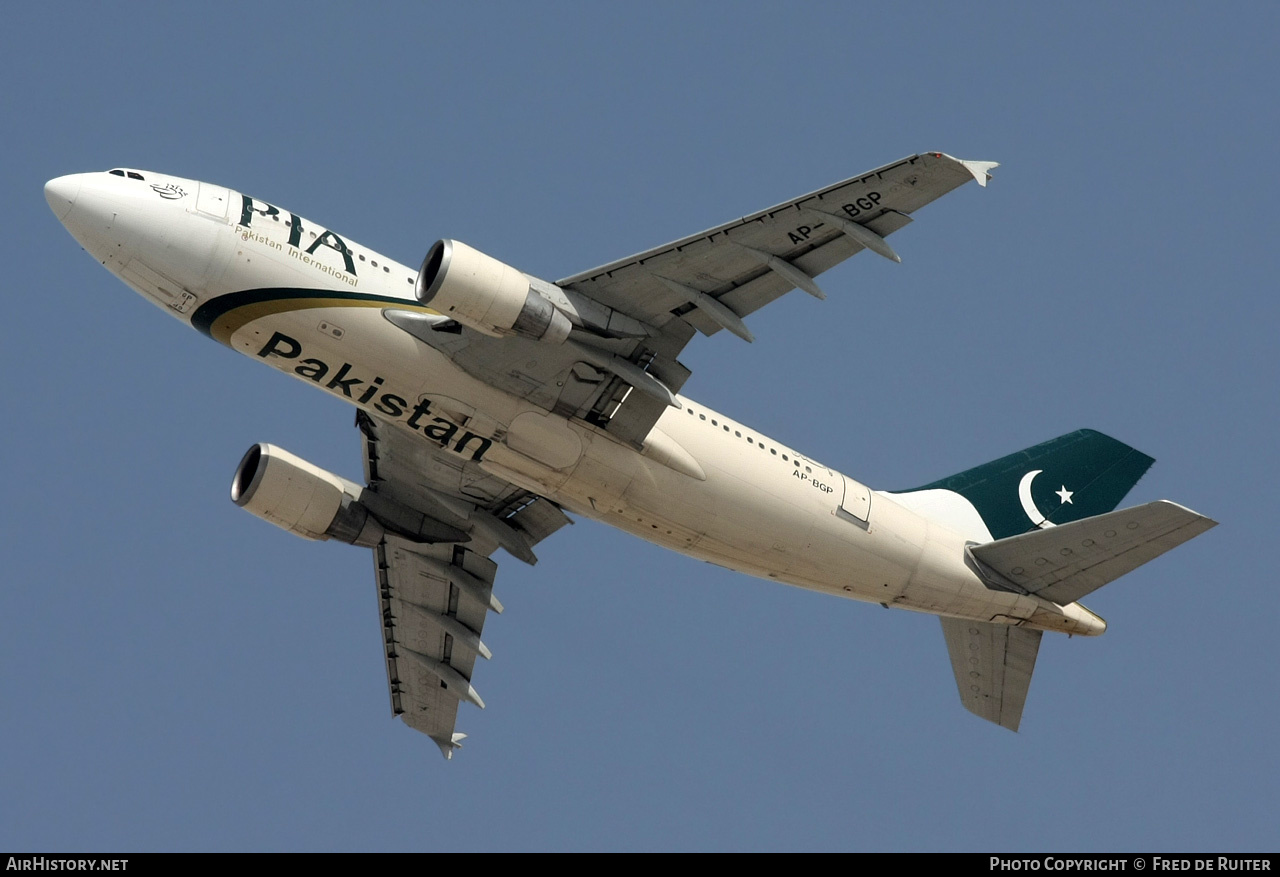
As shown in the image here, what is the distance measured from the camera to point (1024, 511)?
128ft

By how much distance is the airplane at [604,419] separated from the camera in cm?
2994

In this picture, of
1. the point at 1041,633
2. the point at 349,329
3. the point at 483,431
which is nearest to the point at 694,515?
the point at 483,431

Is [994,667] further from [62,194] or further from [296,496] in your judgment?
[62,194]

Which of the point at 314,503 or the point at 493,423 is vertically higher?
the point at 493,423

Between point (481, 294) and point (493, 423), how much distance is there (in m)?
3.42

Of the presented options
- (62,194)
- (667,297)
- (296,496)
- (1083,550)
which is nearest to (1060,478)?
(1083,550)

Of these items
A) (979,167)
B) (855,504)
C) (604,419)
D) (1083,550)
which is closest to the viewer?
(979,167)

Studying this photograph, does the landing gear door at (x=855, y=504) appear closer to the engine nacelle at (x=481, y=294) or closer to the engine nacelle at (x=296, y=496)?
the engine nacelle at (x=481, y=294)

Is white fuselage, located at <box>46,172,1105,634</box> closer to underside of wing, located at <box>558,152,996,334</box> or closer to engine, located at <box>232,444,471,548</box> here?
underside of wing, located at <box>558,152,996,334</box>

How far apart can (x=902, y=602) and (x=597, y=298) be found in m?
11.2

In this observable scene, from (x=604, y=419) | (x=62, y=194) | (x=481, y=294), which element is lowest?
(x=604, y=419)

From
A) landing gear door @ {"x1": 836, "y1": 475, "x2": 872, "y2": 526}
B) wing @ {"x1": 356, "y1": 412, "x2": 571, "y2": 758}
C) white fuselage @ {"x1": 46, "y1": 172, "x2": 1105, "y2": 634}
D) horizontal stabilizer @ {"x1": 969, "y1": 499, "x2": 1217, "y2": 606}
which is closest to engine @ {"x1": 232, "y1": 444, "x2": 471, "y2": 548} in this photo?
wing @ {"x1": 356, "y1": 412, "x2": 571, "y2": 758}

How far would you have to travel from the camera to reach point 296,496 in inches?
1441
